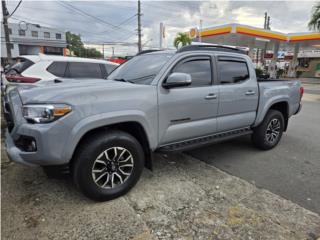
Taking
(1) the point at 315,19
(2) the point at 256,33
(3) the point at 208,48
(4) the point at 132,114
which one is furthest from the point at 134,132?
(2) the point at 256,33

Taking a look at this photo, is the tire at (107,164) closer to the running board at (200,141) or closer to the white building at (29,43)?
the running board at (200,141)

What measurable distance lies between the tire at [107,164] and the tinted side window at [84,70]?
4407 mm

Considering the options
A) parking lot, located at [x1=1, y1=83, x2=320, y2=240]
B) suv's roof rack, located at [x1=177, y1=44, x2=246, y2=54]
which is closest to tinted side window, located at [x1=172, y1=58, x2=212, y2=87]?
suv's roof rack, located at [x1=177, y1=44, x2=246, y2=54]

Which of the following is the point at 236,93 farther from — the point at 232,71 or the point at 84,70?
the point at 84,70

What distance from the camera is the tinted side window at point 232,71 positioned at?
3.79 m

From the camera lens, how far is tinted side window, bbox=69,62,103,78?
649 centimetres

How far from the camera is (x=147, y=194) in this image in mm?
→ 2998

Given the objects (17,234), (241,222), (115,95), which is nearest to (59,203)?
(17,234)

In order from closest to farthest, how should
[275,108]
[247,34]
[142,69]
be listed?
1. [142,69]
2. [275,108]
3. [247,34]

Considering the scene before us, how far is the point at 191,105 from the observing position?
3.28 meters

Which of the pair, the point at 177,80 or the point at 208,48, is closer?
the point at 177,80

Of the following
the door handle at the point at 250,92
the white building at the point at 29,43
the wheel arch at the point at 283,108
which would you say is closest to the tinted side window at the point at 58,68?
the door handle at the point at 250,92

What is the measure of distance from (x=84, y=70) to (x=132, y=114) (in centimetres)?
463

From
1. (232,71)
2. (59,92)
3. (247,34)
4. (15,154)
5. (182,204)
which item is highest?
(247,34)
